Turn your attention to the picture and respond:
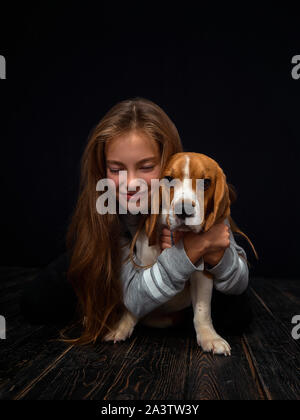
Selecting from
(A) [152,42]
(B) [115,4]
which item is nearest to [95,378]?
(A) [152,42]

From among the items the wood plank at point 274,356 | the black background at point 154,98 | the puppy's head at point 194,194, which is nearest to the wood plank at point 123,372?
the wood plank at point 274,356

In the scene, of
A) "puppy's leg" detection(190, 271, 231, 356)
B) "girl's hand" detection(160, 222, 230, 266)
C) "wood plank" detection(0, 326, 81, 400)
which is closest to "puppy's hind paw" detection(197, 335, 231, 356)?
"puppy's leg" detection(190, 271, 231, 356)

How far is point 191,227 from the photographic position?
4.89 ft

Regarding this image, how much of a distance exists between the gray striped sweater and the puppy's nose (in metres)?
0.23

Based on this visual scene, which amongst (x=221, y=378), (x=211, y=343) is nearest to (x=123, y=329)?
(x=211, y=343)

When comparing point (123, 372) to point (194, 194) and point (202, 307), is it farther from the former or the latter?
point (194, 194)

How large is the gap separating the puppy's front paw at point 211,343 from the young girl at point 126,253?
0.21 m

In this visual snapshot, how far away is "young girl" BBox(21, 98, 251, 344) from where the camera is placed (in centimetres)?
165

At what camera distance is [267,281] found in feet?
11.8

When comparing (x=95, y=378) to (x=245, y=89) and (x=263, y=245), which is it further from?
(x=245, y=89)

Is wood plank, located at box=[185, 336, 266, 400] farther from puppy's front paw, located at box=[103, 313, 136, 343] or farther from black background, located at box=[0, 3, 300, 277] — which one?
black background, located at box=[0, 3, 300, 277]

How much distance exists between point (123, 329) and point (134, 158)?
82 cm

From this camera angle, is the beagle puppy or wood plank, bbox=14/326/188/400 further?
the beagle puppy

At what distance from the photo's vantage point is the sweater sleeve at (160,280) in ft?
5.25
